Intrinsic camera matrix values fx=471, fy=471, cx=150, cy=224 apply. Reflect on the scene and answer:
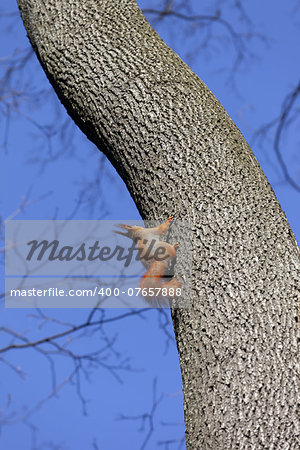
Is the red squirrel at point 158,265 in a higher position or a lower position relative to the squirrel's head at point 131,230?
lower

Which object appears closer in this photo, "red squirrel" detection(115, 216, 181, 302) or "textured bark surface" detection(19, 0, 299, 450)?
"textured bark surface" detection(19, 0, 299, 450)

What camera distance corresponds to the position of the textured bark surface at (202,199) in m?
1.02

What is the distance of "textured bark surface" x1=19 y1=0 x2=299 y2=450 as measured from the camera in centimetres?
102

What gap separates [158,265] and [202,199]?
0.21 m

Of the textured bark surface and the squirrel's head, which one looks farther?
the squirrel's head

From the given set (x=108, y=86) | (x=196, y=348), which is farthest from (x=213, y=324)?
(x=108, y=86)

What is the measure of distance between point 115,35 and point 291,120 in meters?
1.28

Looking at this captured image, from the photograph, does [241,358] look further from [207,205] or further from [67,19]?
[67,19]

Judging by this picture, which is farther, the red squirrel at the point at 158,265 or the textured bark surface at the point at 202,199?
the red squirrel at the point at 158,265

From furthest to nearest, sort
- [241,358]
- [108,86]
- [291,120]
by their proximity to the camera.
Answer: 1. [291,120]
2. [108,86]
3. [241,358]

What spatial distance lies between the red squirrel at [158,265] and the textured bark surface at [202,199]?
0.17 ft

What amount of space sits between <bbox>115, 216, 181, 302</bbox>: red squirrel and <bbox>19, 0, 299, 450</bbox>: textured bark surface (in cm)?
5

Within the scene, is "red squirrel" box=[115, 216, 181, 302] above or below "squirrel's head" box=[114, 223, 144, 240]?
below

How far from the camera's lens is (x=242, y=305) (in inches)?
42.6
